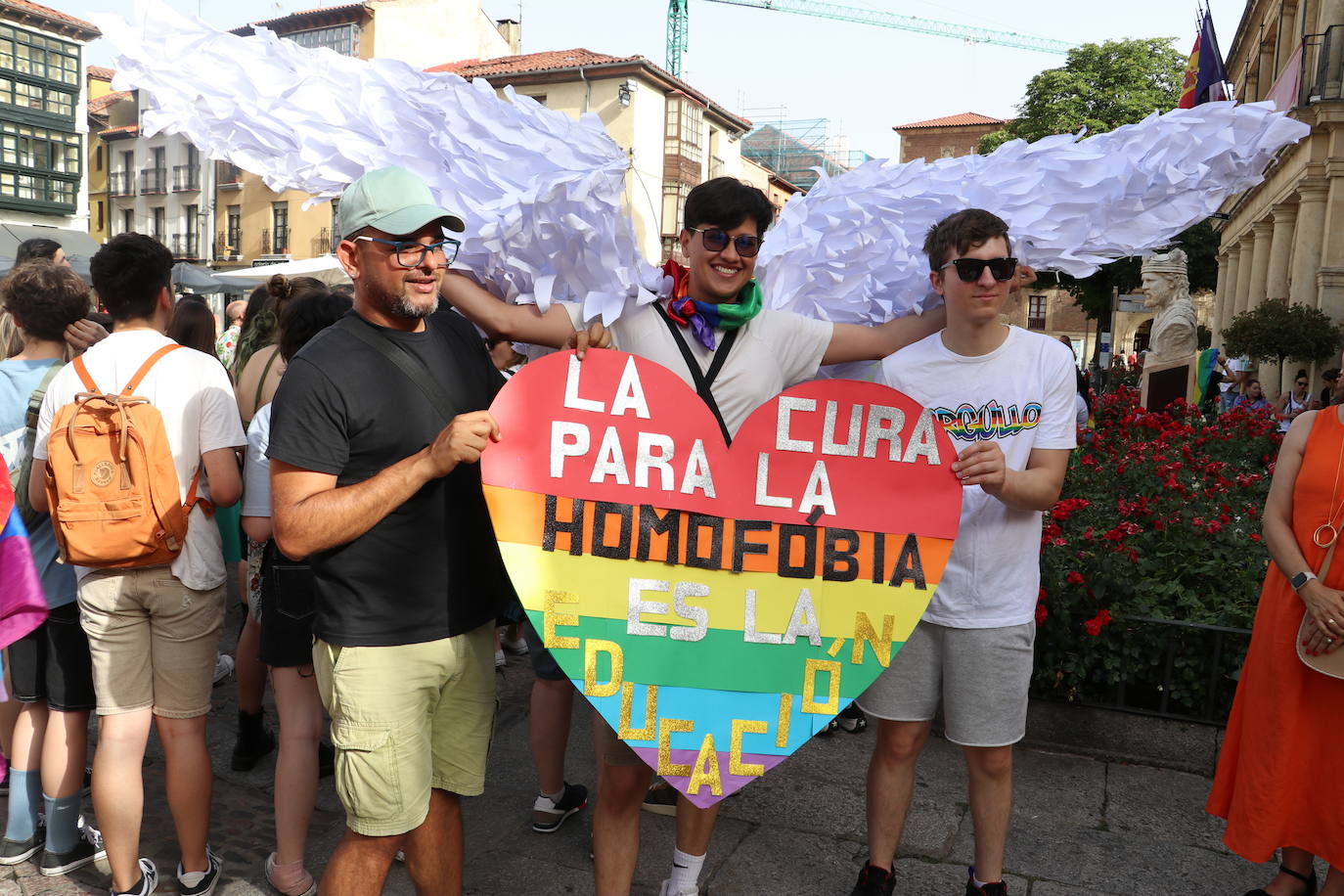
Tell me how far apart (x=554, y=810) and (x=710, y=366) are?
1.64 m

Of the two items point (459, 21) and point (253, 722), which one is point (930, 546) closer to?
point (253, 722)

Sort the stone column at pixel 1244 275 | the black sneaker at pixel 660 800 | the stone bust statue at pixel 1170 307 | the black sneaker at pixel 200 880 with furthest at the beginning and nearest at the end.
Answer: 1. the stone column at pixel 1244 275
2. the stone bust statue at pixel 1170 307
3. the black sneaker at pixel 660 800
4. the black sneaker at pixel 200 880

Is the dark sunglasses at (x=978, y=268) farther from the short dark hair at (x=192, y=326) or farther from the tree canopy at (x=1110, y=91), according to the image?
the tree canopy at (x=1110, y=91)

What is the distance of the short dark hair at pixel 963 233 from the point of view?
2586 mm

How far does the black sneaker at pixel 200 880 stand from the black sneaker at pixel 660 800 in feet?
4.31

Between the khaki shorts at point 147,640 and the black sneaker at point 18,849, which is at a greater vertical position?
the khaki shorts at point 147,640

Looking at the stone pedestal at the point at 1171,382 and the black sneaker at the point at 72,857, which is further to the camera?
Result: the stone pedestal at the point at 1171,382

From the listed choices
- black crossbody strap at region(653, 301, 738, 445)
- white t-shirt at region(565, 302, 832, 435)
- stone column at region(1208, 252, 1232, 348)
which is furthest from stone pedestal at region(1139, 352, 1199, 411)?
stone column at region(1208, 252, 1232, 348)

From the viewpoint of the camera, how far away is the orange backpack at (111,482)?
2.68m

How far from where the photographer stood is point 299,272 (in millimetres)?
12523

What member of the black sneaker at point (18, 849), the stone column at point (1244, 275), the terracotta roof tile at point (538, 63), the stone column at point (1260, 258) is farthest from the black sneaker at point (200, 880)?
the terracotta roof tile at point (538, 63)

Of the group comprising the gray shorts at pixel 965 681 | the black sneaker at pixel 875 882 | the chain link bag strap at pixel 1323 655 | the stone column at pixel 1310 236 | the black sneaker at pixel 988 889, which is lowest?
the black sneaker at pixel 875 882

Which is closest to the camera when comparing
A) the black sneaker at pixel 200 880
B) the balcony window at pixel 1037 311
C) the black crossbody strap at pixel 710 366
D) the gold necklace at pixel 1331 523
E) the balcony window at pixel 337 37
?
the black crossbody strap at pixel 710 366

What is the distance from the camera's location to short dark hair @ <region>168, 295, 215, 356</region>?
12.9ft
